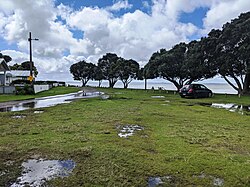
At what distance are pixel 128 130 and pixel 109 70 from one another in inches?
2200

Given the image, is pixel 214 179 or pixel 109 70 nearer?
pixel 214 179

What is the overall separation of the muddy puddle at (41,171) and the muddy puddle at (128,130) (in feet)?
8.93

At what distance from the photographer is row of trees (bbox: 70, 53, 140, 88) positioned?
58.3 metres

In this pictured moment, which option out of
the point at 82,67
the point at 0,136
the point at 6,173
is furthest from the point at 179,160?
the point at 82,67

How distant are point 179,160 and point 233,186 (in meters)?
1.33

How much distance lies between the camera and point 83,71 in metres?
75.8

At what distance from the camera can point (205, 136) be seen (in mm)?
7469

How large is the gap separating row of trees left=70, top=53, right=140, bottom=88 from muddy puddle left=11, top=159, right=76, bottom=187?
53.1m

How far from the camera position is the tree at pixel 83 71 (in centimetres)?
7488

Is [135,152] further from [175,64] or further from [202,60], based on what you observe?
[175,64]

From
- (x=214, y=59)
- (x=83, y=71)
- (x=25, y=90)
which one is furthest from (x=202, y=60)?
(x=83, y=71)

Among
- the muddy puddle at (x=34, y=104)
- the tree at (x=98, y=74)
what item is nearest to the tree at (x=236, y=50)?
the muddy puddle at (x=34, y=104)

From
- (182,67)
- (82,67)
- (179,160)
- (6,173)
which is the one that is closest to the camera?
(6,173)

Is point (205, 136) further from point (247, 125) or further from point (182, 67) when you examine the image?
point (182, 67)
